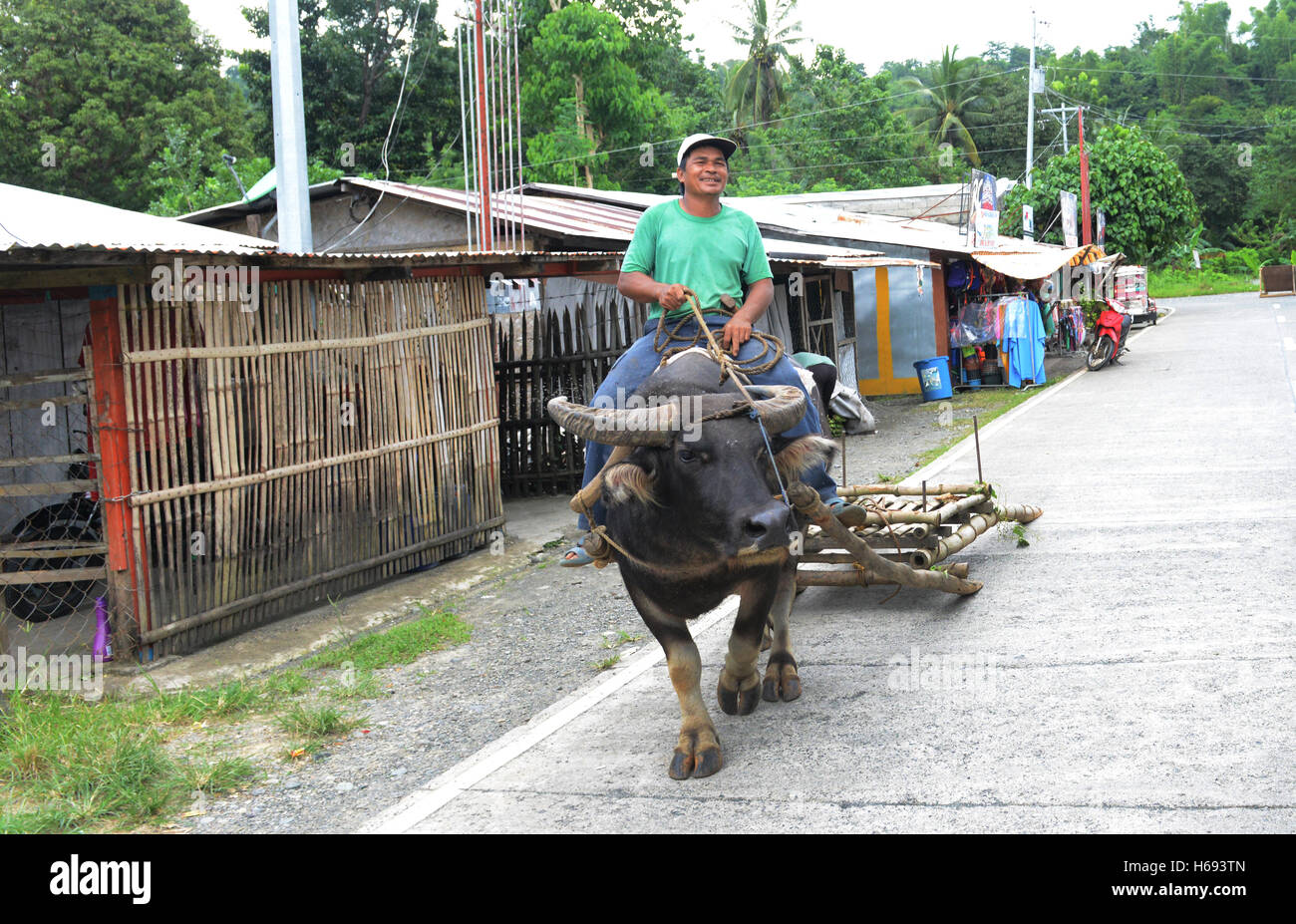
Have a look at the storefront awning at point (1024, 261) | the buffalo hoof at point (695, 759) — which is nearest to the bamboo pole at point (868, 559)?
the buffalo hoof at point (695, 759)

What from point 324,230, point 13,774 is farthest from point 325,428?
point 324,230

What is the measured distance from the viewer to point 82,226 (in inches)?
381

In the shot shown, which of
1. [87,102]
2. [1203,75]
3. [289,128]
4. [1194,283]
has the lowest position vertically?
[289,128]

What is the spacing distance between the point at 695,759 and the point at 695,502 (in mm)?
1108

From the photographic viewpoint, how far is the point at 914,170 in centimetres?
4347

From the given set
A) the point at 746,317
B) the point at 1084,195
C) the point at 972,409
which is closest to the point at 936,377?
the point at 972,409

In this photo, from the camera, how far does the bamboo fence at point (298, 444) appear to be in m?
7.27

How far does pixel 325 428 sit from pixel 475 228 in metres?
5.79

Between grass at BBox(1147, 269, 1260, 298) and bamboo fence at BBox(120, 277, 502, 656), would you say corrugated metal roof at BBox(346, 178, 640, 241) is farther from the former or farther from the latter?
grass at BBox(1147, 269, 1260, 298)

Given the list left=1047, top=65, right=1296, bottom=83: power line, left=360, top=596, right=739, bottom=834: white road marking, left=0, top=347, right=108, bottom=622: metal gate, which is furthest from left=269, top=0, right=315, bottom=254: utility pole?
left=1047, top=65, right=1296, bottom=83: power line

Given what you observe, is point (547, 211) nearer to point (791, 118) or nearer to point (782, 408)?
point (782, 408)

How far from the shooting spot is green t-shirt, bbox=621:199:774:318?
17.8 ft

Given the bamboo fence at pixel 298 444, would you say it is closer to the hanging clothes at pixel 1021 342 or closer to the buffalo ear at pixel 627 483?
the buffalo ear at pixel 627 483
